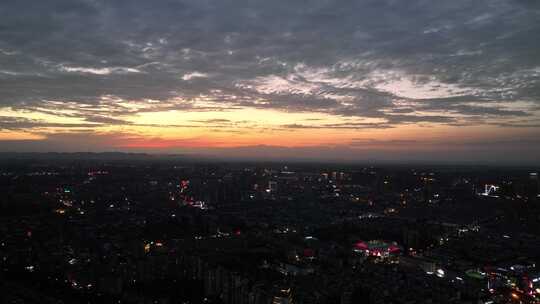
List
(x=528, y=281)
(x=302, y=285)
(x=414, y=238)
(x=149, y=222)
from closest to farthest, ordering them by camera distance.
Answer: (x=302, y=285), (x=528, y=281), (x=414, y=238), (x=149, y=222)

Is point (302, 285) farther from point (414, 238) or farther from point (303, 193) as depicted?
point (303, 193)

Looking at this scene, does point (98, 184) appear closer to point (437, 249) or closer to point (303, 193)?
point (303, 193)

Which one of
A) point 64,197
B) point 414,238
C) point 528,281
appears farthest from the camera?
point 64,197

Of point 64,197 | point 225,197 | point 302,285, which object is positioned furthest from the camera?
point 225,197

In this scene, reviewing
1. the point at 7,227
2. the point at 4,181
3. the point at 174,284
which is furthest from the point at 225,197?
the point at 174,284

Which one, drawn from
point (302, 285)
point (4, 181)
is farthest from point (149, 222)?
point (4, 181)

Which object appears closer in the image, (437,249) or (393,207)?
(437,249)
